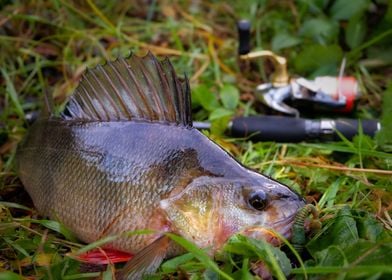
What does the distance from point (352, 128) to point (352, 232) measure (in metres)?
0.91

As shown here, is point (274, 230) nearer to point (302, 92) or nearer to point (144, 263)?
point (144, 263)

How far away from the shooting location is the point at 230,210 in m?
1.77

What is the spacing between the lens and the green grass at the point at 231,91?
68.3 inches

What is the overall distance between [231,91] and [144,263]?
1.45 meters

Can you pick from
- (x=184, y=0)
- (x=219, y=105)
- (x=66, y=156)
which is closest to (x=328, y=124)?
(x=219, y=105)

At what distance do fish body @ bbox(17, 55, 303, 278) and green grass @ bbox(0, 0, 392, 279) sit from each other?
0.32ft

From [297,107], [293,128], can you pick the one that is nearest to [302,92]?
[297,107]

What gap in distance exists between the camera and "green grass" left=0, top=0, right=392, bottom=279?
1.73 metres

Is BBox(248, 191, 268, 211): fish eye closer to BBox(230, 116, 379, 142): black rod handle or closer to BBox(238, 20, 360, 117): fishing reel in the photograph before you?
BBox(230, 116, 379, 142): black rod handle

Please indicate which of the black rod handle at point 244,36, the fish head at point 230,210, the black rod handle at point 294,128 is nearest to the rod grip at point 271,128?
the black rod handle at point 294,128

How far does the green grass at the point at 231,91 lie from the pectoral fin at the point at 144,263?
48 millimetres

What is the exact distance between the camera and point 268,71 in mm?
3295

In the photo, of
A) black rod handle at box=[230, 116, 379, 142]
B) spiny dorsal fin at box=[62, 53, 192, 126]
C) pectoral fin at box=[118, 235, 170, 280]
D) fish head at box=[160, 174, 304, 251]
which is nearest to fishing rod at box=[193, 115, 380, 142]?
black rod handle at box=[230, 116, 379, 142]

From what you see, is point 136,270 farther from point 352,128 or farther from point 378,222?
point 352,128
